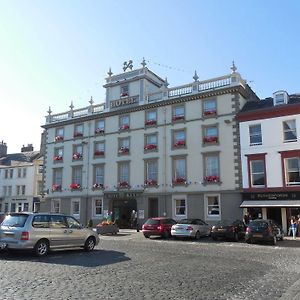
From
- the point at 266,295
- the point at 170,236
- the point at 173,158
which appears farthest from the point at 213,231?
the point at 266,295

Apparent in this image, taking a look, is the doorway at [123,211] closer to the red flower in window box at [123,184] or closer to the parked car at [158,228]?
the red flower in window box at [123,184]

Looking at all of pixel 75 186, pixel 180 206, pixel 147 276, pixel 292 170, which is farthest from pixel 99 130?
pixel 147 276

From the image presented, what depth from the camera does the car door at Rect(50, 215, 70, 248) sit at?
53.2 feet

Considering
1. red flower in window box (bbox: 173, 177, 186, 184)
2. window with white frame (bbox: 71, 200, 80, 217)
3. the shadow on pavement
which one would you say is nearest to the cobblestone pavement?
the shadow on pavement

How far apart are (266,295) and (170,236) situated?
20074 mm

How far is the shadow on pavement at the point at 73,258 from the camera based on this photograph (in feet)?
Answer: 45.8

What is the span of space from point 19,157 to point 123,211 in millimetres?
33027

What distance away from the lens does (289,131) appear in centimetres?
3136

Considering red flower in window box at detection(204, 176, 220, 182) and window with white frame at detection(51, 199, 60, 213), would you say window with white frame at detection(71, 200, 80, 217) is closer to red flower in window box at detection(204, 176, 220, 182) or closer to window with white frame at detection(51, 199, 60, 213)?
window with white frame at detection(51, 199, 60, 213)

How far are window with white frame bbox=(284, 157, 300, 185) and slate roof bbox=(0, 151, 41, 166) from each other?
42.6m

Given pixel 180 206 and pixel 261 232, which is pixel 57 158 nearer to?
pixel 180 206

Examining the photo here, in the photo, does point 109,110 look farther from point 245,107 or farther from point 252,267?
point 252,267

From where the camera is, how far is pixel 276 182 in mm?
31125

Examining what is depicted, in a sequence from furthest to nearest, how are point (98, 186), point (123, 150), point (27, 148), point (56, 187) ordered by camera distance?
point (27, 148)
point (56, 187)
point (98, 186)
point (123, 150)
